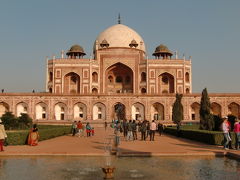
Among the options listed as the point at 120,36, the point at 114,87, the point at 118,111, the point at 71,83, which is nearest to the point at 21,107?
the point at 71,83

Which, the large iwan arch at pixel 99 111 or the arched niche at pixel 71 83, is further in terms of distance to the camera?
the arched niche at pixel 71 83

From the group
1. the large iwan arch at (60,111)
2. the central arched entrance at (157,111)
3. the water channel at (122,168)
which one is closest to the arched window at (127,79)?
the central arched entrance at (157,111)

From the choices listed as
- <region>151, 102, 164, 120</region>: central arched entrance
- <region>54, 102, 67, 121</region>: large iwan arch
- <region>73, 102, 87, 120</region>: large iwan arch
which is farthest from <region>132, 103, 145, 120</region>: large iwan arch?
<region>54, 102, 67, 121</region>: large iwan arch

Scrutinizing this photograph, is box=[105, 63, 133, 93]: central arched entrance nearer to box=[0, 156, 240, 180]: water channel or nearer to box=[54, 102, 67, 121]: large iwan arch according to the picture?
box=[54, 102, 67, 121]: large iwan arch

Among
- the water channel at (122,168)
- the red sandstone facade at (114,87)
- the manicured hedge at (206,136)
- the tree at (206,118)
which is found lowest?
the water channel at (122,168)

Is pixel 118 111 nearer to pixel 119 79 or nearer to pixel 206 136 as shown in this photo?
pixel 119 79

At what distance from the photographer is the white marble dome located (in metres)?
49.6

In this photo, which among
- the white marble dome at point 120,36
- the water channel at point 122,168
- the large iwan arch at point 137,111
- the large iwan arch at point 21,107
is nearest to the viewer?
the water channel at point 122,168

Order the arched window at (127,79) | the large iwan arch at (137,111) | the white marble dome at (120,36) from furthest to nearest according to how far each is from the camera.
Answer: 1. the white marble dome at (120,36)
2. the arched window at (127,79)
3. the large iwan arch at (137,111)

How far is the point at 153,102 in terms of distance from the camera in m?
38.0

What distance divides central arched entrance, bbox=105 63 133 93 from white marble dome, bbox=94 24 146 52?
4382 millimetres

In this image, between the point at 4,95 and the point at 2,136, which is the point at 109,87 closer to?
the point at 4,95

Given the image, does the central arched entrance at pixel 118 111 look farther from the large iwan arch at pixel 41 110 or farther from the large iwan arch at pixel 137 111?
the large iwan arch at pixel 41 110

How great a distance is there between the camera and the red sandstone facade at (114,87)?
3741 centimetres
